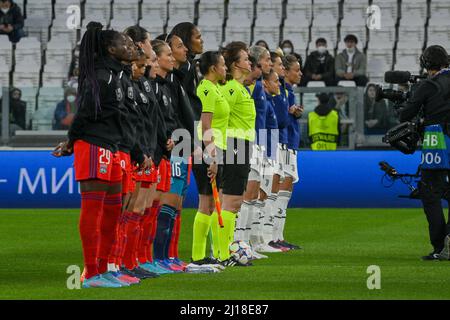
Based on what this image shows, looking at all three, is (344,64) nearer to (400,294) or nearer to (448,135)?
(448,135)

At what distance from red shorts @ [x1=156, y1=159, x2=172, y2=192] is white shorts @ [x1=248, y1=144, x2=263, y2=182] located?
2.25 meters

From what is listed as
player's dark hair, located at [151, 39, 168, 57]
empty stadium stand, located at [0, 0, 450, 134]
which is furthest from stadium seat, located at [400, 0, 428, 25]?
player's dark hair, located at [151, 39, 168, 57]

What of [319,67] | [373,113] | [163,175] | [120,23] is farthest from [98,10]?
[163,175]

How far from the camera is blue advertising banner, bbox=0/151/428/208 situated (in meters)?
21.0

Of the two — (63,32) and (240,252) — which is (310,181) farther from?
(240,252)

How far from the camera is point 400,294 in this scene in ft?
32.0

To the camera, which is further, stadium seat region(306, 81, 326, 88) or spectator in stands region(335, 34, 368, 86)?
spectator in stands region(335, 34, 368, 86)

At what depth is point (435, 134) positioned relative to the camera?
13.4 metres

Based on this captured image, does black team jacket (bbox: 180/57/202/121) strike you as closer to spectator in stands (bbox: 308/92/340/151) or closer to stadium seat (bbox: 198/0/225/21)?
spectator in stands (bbox: 308/92/340/151)

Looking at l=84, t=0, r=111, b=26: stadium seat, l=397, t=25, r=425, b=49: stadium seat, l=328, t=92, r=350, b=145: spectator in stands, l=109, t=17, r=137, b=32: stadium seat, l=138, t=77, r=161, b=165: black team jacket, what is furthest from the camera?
l=84, t=0, r=111, b=26: stadium seat

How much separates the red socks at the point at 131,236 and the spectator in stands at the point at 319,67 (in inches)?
492

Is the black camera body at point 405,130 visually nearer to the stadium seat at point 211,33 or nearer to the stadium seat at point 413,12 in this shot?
the stadium seat at point 211,33
